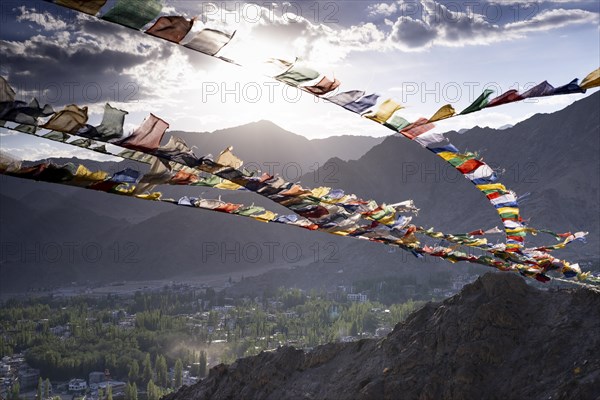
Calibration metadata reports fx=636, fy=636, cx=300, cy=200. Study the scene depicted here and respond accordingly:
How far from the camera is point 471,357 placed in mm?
18031

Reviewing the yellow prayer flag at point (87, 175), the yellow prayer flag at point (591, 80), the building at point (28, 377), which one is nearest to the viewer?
the yellow prayer flag at point (591, 80)

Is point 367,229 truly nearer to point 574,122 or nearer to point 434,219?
point 434,219

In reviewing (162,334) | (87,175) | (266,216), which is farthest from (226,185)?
(162,334)

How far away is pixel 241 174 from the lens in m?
11.5

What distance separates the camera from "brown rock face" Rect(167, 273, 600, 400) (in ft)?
53.9

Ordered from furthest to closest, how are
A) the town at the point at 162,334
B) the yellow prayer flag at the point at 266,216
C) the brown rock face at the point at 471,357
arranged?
the town at the point at 162,334 < the brown rock face at the point at 471,357 < the yellow prayer flag at the point at 266,216

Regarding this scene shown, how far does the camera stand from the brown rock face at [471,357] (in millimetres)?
16438

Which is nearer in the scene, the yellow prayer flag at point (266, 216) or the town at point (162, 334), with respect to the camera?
the yellow prayer flag at point (266, 216)

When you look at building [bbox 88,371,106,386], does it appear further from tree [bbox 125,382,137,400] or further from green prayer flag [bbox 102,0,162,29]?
green prayer flag [bbox 102,0,162,29]

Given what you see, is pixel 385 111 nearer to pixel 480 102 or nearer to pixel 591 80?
pixel 480 102

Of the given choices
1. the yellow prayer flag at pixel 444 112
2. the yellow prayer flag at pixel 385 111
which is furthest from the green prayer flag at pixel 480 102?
the yellow prayer flag at pixel 385 111

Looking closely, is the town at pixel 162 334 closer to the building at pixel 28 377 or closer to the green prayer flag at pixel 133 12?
the building at pixel 28 377

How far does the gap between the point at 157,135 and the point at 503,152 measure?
201 metres

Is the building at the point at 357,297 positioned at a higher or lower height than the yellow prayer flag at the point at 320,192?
lower
